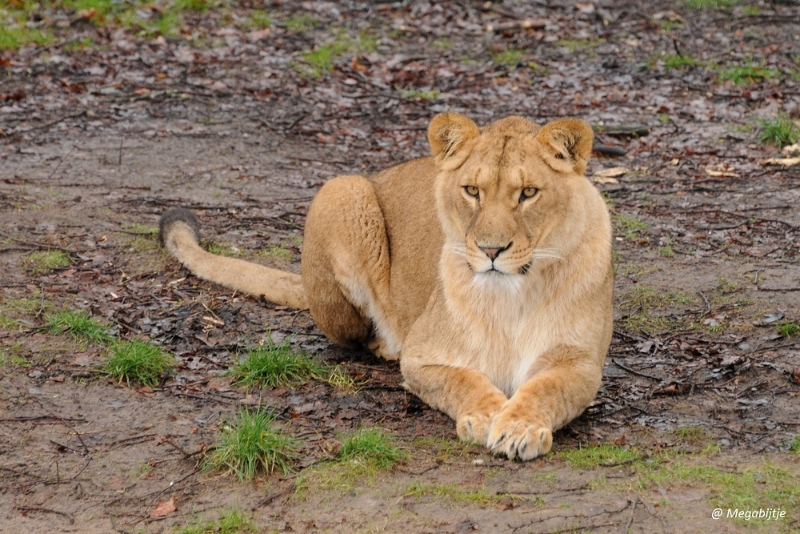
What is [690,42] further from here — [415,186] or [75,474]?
[75,474]

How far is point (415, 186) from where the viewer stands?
20.9 feet

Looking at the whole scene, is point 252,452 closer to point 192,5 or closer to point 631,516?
point 631,516

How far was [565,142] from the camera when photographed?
16.1ft

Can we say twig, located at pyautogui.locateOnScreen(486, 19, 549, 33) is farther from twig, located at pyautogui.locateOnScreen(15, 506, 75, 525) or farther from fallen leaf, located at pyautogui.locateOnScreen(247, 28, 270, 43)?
twig, located at pyautogui.locateOnScreen(15, 506, 75, 525)

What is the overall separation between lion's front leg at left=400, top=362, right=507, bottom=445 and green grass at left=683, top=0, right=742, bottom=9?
11.3 metres

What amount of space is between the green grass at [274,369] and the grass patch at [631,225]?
3.47 metres

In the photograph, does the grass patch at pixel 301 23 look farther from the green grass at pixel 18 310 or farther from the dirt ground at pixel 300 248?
the green grass at pixel 18 310

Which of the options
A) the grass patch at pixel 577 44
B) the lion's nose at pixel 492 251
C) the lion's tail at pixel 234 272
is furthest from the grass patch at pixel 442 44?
the lion's nose at pixel 492 251

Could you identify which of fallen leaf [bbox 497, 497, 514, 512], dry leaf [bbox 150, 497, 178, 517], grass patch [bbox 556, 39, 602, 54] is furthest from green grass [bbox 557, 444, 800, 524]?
grass patch [bbox 556, 39, 602, 54]

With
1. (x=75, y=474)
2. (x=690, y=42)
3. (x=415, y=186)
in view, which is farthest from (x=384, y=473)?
(x=690, y=42)

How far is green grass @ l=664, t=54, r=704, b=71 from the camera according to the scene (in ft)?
42.9

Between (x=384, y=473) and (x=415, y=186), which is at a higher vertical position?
(x=415, y=186)

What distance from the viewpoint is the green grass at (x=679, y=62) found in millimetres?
13070

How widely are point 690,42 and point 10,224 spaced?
9.56m
